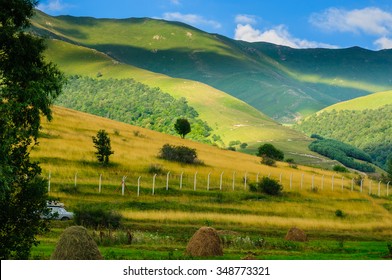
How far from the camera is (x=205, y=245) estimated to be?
34.5 m

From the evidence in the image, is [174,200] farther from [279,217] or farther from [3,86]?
[3,86]

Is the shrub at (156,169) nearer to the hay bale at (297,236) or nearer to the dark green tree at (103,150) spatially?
the dark green tree at (103,150)

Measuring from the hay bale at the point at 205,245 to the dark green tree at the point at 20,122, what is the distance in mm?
9520

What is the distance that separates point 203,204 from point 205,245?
3481 cm

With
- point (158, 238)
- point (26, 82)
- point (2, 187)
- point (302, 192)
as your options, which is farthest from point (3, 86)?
point (302, 192)

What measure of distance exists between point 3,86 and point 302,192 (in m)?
64.6

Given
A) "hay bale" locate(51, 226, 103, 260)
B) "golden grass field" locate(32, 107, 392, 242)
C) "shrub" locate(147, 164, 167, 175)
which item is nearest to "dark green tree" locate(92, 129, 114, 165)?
"golden grass field" locate(32, 107, 392, 242)

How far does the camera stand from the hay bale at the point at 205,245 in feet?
113

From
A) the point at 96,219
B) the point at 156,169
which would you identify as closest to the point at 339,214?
the point at 156,169

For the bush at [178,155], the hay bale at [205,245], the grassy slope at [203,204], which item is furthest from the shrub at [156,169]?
the hay bale at [205,245]

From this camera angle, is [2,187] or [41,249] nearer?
[2,187]

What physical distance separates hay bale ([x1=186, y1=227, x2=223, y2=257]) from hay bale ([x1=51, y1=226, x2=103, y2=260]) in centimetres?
938

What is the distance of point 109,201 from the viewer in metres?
64.8

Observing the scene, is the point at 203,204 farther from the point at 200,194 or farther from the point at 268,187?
the point at 268,187
